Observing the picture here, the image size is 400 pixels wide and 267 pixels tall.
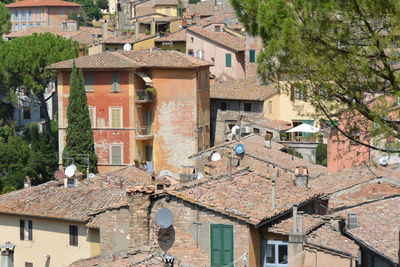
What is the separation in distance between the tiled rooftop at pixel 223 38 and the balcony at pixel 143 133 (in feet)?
35.7

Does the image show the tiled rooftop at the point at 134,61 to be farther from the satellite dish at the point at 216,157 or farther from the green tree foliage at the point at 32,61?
the satellite dish at the point at 216,157

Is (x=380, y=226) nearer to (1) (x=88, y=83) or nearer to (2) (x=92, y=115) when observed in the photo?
(2) (x=92, y=115)

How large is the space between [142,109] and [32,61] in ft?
33.2

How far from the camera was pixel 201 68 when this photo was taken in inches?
1736

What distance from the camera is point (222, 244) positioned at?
776 inches

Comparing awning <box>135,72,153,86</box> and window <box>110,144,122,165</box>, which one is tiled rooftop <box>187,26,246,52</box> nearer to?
awning <box>135,72,153,86</box>

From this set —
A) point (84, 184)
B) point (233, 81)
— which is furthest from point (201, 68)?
point (84, 184)

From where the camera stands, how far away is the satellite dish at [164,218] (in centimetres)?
1930

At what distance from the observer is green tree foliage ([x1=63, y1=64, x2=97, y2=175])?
1650 inches

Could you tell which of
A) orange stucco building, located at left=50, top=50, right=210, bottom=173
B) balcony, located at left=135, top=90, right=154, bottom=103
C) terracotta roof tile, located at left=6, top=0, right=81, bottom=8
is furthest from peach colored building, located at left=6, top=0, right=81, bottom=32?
balcony, located at left=135, top=90, right=154, bottom=103

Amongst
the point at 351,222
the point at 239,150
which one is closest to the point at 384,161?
the point at 239,150

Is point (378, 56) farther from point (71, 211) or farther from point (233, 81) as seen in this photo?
point (233, 81)

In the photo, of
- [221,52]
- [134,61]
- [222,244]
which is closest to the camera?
[222,244]

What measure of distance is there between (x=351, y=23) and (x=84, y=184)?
49.3 ft
